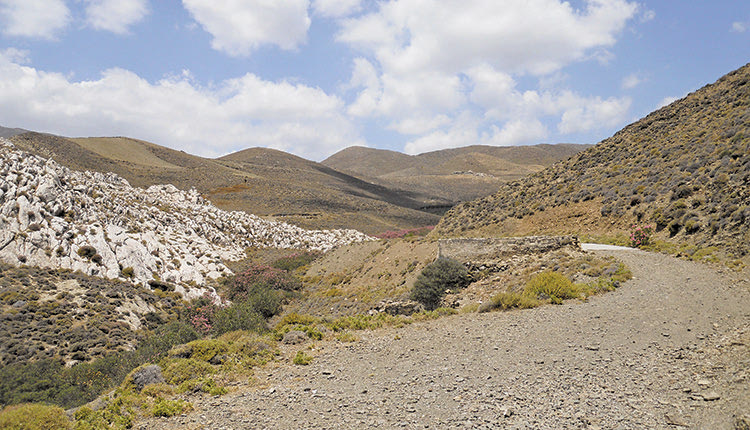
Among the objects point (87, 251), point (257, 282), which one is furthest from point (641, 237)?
point (87, 251)

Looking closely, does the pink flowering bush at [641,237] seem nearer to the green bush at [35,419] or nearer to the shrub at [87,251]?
the green bush at [35,419]

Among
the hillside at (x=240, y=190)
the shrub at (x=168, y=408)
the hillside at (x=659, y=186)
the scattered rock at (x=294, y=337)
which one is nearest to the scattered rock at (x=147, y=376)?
the shrub at (x=168, y=408)

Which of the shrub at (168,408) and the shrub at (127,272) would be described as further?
the shrub at (127,272)

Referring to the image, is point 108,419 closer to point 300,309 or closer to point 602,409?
point 602,409

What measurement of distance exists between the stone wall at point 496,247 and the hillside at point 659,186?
4.91 meters

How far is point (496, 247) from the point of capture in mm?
17969

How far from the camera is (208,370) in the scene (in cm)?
837

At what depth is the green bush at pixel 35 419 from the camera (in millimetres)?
5570

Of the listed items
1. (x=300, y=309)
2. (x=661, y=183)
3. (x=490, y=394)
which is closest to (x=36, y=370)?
(x=300, y=309)

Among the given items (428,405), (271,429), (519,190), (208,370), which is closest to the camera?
(271,429)

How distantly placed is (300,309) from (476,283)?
34.0 ft

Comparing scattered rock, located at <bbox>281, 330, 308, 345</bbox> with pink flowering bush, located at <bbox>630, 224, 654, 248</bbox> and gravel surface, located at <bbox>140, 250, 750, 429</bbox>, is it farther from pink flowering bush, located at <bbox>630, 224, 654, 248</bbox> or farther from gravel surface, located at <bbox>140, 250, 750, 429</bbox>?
pink flowering bush, located at <bbox>630, 224, 654, 248</bbox>

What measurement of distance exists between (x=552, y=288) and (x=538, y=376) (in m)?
7.03

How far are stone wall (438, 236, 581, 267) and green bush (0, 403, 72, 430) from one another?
1489cm
